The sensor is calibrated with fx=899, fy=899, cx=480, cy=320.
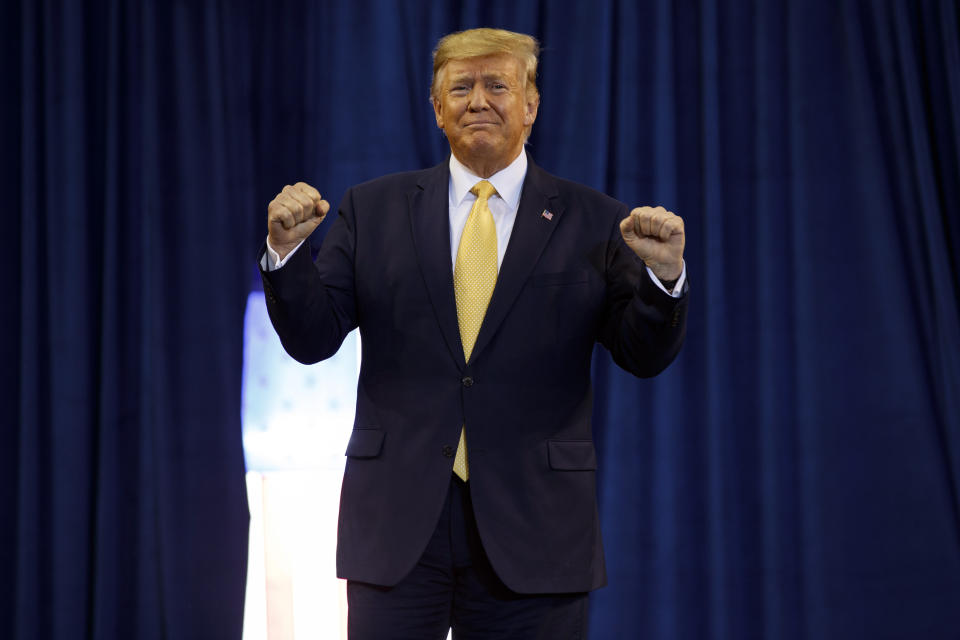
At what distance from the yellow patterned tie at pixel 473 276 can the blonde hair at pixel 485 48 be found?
294mm

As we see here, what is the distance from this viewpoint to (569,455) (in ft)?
4.49

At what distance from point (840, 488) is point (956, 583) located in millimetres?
406

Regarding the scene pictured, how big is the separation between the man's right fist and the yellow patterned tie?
25 cm

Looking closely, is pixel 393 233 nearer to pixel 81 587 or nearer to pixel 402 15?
pixel 402 15

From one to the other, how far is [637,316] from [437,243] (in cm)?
34

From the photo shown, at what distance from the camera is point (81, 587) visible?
2482 millimetres

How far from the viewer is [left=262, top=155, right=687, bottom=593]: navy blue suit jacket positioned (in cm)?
132

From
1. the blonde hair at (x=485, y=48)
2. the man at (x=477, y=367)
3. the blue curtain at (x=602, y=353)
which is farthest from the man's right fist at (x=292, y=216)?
the blue curtain at (x=602, y=353)

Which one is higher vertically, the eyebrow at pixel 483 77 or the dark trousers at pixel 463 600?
the eyebrow at pixel 483 77

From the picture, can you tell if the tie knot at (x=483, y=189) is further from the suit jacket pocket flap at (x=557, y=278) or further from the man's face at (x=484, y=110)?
the suit jacket pocket flap at (x=557, y=278)

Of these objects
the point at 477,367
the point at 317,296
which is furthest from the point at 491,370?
the point at 317,296

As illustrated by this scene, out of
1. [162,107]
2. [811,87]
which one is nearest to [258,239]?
[162,107]

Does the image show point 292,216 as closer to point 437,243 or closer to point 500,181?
point 437,243

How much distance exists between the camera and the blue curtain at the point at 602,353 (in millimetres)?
2521
